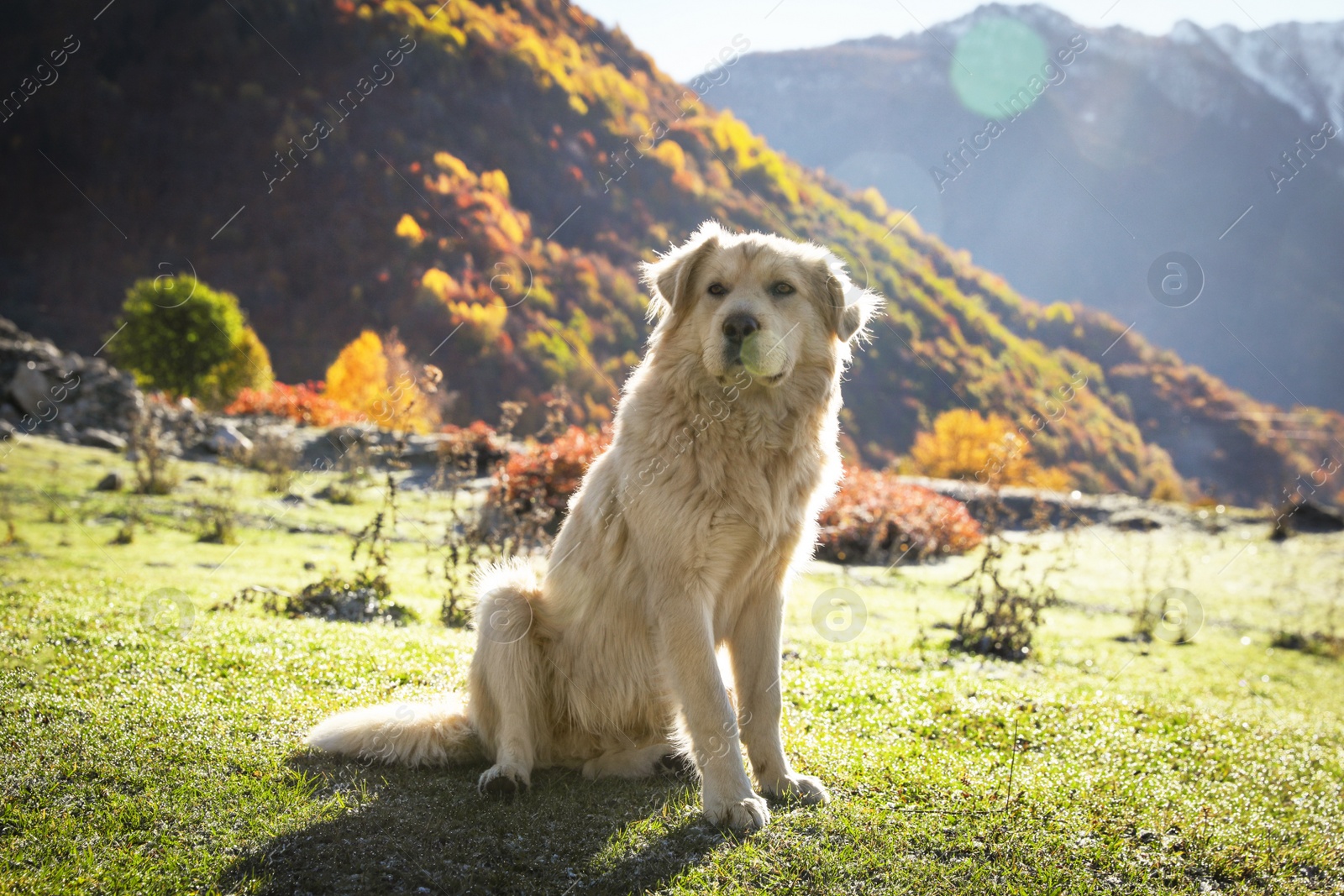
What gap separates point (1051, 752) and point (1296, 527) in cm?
1962

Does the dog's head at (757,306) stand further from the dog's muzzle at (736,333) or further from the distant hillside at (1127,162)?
the distant hillside at (1127,162)

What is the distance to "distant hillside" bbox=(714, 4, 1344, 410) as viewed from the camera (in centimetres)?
9119

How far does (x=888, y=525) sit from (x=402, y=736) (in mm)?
12523

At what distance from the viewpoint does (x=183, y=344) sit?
2447 cm

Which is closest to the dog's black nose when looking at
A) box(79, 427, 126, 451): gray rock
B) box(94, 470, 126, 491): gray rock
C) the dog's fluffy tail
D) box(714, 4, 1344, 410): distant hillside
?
the dog's fluffy tail

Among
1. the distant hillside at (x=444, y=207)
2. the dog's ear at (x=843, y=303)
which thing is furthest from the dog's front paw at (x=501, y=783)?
the distant hillside at (x=444, y=207)

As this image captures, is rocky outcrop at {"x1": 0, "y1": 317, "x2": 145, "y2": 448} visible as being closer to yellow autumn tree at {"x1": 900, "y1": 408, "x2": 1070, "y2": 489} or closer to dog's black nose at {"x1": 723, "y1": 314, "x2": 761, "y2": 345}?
dog's black nose at {"x1": 723, "y1": 314, "x2": 761, "y2": 345}

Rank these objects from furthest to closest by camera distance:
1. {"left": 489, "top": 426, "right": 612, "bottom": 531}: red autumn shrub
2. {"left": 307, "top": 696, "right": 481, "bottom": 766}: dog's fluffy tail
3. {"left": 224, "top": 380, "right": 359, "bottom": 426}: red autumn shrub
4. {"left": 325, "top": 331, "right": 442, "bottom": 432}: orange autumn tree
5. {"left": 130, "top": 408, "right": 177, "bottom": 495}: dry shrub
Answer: {"left": 325, "top": 331, "right": 442, "bottom": 432}: orange autumn tree, {"left": 224, "top": 380, "right": 359, "bottom": 426}: red autumn shrub, {"left": 130, "top": 408, "right": 177, "bottom": 495}: dry shrub, {"left": 489, "top": 426, "right": 612, "bottom": 531}: red autumn shrub, {"left": 307, "top": 696, "right": 481, "bottom": 766}: dog's fluffy tail

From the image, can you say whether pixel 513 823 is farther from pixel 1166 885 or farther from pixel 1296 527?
pixel 1296 527

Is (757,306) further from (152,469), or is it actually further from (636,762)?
(152,469)

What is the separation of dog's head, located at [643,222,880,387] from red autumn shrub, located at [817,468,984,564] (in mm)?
9852

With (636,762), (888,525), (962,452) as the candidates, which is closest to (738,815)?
(636,762)

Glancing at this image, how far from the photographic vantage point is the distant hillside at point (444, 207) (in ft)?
137

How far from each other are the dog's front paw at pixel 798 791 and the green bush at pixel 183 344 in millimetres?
24687
